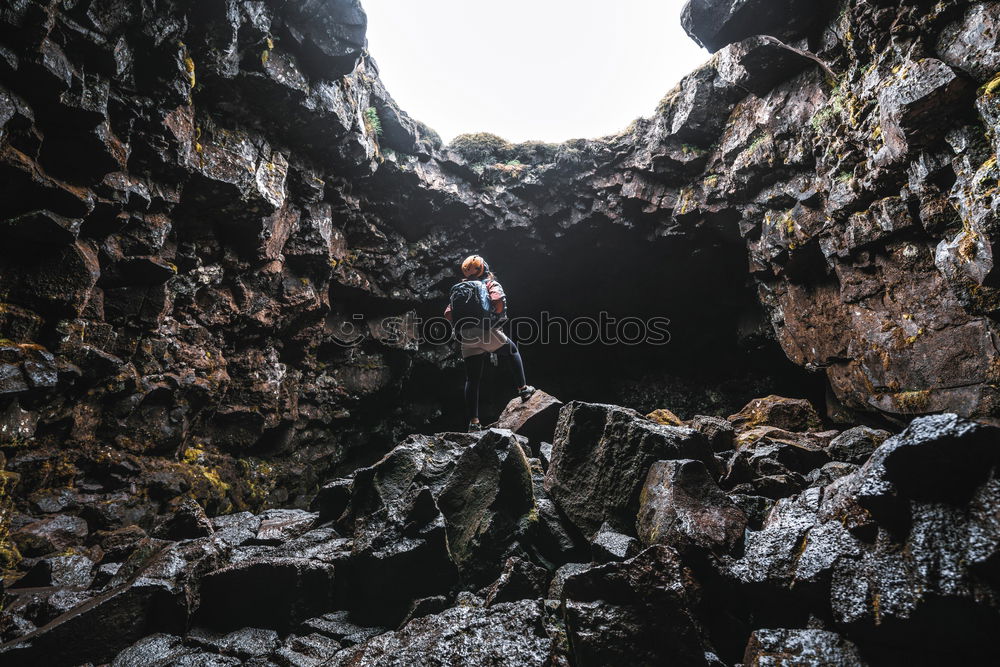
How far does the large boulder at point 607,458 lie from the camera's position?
151 inches

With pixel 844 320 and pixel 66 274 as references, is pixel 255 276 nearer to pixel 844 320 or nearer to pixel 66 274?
pixel 66 274

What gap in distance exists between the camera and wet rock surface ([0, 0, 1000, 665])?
98.2 inches

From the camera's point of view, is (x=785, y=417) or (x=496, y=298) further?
(x=785, y=417)

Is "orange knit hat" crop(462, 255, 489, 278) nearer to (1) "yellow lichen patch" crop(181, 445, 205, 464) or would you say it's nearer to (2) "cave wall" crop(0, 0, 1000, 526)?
(2) "cave wall" crop(0, 0, 1000, 526)

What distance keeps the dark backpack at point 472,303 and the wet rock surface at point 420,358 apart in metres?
1.69

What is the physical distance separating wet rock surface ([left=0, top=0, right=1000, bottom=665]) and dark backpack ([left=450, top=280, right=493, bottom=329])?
1.69m

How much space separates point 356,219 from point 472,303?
589 centimetres

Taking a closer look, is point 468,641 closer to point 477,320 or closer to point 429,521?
point 429,521

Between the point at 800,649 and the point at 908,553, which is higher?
the point at 908,553

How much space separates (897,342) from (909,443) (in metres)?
6.47

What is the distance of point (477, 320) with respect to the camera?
693cm

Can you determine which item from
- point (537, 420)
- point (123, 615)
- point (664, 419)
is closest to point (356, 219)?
point (537, 420)

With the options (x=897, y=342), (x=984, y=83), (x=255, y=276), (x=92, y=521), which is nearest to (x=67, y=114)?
(x=255, y=276)

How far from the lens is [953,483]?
6.91 feet
